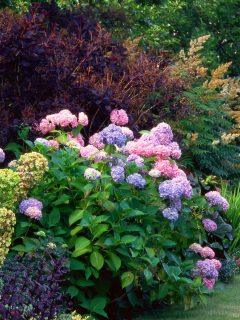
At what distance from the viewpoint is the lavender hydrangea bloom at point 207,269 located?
6.63 meters

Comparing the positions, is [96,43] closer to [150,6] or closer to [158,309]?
[158,309]

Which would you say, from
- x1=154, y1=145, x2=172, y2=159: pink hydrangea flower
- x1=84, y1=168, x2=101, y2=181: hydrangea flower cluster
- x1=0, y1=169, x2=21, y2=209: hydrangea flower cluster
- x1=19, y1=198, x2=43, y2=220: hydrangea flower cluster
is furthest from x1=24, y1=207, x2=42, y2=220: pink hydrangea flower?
x1=154, y1=145, x2=172, y2=159: pink hydrangea flower

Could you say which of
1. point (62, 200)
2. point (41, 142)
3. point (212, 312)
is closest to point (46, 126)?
point (41, 142)

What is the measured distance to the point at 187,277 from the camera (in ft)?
22.3

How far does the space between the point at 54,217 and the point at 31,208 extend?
32 cm

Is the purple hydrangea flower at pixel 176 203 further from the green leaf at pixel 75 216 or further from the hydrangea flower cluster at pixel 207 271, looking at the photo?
the green leaf at pixel 75 216

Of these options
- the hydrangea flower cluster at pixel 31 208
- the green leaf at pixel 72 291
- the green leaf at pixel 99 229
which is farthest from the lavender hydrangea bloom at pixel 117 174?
the green leaf at pixel 72 291

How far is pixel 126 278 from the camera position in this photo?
6043 mm

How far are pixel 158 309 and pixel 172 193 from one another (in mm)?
1205

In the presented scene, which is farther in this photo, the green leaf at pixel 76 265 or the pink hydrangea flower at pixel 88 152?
the pink hydrangea flower at pixel 88 152

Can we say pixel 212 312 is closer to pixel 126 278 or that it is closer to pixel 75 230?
pixel 126 278

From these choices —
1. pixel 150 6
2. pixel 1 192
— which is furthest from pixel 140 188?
pixel 150 6

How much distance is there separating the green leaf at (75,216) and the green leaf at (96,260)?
0.28 meters

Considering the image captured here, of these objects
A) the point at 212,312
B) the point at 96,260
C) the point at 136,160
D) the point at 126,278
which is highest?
the point at 136,160
